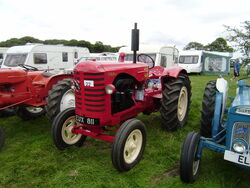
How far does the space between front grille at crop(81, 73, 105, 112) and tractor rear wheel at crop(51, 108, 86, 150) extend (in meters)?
0.50

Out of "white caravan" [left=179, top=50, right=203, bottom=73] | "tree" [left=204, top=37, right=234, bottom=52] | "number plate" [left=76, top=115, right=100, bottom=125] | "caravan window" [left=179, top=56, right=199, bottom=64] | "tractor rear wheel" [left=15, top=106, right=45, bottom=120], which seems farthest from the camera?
"tree" [left=204, top=37, right=234, bottom=52]

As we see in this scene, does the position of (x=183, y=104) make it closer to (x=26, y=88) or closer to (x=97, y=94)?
(x=97, y=94)

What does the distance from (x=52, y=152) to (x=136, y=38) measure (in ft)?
7.00

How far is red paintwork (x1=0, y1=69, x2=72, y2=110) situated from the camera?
3746 millimetres

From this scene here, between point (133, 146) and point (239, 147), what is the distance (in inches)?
48.6

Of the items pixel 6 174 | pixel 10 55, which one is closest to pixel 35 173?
pixel 6 174

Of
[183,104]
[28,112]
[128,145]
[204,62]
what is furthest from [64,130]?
[204,62]

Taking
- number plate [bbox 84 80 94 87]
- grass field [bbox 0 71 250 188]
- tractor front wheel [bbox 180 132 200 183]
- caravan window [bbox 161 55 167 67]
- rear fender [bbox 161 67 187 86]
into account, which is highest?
caravan window [bbox 161 55 167 67]

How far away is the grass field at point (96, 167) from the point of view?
2.53 m

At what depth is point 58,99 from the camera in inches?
145

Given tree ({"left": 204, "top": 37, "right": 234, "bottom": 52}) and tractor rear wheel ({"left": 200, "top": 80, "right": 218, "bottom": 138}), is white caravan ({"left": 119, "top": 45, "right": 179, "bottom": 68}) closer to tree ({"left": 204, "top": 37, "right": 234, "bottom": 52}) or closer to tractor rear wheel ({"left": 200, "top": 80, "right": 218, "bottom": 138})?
tractor rear wheel ({"left": 200, "top": 80, "right": 218, "bottom": 138})

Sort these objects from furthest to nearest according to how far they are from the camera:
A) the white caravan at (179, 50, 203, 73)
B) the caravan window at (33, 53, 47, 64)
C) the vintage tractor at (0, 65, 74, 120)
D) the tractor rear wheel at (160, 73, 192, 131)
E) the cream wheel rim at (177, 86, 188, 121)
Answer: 1. the white caravan at (179, 50, 203, 73)
2. the caravan window at (33, 53, 47, 64)
3. the cream wheel rim at (177, 86, 188, 121)
4. the vintage tractor at (0, 65, 74, 120)
5. the tractor rear wheel at (160, 73, 192, 131)

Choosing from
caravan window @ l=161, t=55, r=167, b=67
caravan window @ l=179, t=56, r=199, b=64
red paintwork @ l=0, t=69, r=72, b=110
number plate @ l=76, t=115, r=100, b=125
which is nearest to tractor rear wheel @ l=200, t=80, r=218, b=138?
number plate @ l=76, t=115, r=100, b=125

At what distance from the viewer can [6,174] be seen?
8.99 feet
